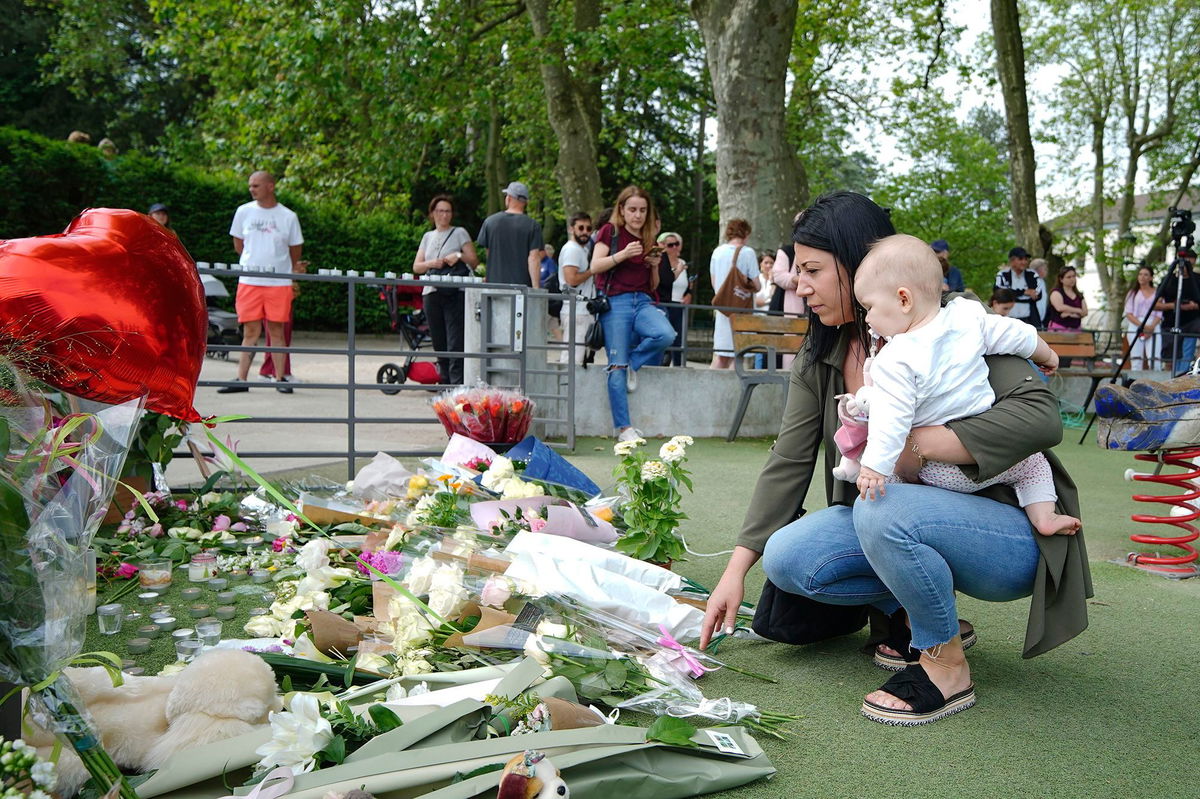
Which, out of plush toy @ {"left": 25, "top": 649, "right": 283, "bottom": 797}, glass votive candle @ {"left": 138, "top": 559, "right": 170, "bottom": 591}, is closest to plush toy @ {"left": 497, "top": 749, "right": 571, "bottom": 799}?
plush toy @ {"left": 25, "top": 649, "right": 283, "bottom": 797}

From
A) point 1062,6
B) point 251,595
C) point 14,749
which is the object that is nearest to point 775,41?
point 251,595

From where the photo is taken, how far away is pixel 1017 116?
16.2m

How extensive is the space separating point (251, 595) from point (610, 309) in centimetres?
443

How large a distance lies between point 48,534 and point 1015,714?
2320mm

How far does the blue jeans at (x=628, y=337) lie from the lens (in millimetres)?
7664

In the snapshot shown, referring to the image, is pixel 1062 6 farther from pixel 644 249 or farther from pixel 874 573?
pixel 874 573

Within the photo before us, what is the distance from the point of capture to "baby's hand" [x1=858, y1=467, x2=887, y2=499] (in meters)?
2.41

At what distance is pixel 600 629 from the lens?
2.83 meters

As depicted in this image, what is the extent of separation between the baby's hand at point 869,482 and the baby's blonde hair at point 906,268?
451 mm

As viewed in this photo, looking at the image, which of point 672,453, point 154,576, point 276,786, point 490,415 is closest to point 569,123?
point 490,415

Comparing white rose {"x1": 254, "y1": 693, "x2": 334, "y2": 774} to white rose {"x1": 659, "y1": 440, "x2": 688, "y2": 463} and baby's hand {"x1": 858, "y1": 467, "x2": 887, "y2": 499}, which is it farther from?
white rose {"x1": 659, "y1": 440, "x2": 688, "y2": 463}

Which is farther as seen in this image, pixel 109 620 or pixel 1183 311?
pixel 1183 311

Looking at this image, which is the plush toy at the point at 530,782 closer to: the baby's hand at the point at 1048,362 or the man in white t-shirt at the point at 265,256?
the baby's hand at the point at 1048,362

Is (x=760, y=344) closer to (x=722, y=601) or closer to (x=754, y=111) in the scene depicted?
(x=754, y=111)
